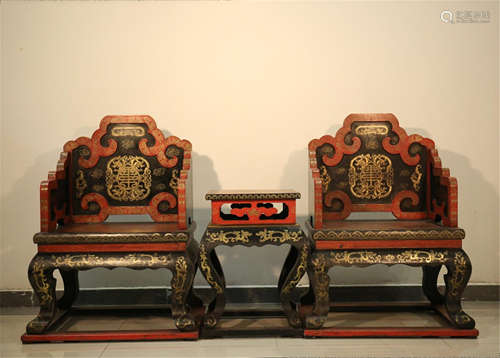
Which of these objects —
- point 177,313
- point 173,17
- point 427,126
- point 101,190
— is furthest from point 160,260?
point 427,126

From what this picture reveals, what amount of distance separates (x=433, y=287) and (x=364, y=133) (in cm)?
99

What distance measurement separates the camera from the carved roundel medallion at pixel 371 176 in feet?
8.64

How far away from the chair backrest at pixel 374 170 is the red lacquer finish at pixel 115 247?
Result: 878 millimetres

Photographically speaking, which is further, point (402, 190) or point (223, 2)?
point (223, 2)

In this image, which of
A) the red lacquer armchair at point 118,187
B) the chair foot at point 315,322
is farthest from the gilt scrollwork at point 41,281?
the chair foot at point 315,322

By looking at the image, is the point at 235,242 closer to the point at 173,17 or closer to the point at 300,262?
the point at 300,262

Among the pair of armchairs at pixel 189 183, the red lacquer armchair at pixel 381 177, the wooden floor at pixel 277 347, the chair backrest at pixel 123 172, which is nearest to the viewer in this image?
the wooden floor at pixel 277 347

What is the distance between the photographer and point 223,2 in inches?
111

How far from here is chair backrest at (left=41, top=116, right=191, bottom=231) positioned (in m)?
2.61

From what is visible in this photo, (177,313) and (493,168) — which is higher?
(493,168)

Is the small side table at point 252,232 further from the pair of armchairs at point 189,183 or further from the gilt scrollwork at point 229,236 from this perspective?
the pair of armchairs at point 189,183

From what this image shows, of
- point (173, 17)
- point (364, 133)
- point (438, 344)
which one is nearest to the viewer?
point (438, 344)

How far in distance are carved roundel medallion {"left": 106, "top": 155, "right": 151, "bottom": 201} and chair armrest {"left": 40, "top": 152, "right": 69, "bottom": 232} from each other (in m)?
0.23

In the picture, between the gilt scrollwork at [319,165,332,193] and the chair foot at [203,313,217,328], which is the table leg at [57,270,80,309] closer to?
the chair foot at [203,313,217,328]
